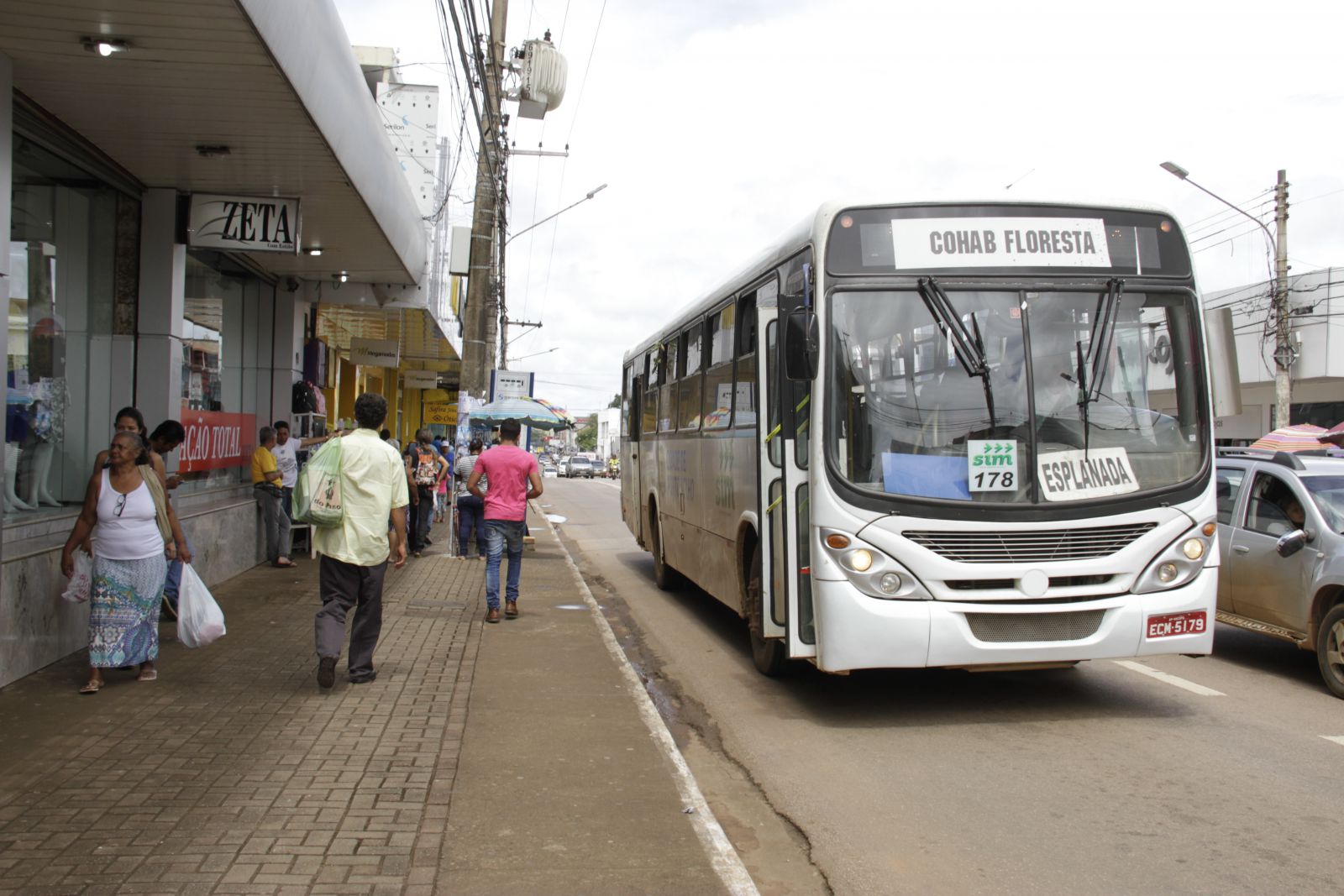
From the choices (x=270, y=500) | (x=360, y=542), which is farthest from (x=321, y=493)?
(x=270, y=500)

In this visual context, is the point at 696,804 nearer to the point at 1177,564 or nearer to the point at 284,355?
the point at 1177,564

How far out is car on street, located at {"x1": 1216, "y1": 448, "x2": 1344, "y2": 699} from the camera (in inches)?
298

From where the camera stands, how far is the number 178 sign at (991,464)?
627cm

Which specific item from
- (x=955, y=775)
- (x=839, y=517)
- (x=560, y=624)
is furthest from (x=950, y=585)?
(x=560, y=624)

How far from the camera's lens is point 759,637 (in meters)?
8.03

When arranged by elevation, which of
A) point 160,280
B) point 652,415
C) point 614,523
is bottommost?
point 614,523

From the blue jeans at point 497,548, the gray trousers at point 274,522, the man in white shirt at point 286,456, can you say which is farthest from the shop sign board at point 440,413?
the blue jeans at point 497,548

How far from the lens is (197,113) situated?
301 inches

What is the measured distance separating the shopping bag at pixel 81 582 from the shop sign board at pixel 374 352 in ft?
49.2

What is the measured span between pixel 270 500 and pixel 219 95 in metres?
6.74

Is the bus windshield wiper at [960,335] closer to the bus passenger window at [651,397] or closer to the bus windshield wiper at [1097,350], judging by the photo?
the bus windshield wiper at [1097,350]

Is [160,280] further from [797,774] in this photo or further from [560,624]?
[797,774]

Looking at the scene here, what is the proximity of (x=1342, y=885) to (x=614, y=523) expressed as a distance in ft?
74.3

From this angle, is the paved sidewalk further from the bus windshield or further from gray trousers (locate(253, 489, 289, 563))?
gray trousers (locate(253, 489, 289, 563))
